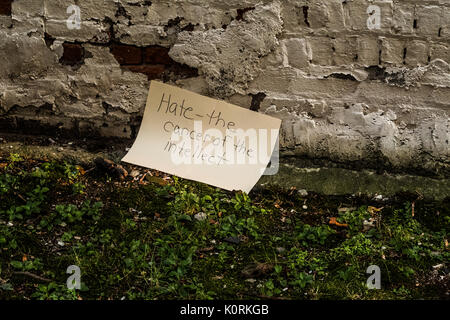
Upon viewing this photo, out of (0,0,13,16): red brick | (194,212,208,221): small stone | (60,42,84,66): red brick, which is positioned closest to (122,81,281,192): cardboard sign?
(194,212,208,221): small stone

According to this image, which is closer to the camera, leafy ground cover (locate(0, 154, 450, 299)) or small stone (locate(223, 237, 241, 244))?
leafy ground cover (locate(0, 154, 450, 299))

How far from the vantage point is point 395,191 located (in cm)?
256

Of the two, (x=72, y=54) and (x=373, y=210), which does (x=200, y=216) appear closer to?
(x=373, y=210)

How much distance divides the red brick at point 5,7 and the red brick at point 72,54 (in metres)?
0.31

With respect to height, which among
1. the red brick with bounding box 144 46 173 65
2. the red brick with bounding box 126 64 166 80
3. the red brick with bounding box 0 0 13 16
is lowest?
the red brick with bounding box 126 64 166 80

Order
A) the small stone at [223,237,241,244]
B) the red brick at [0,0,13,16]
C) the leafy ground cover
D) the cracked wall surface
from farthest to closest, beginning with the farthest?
the red brick at [0,0,13,16]
the cracked wall surface
the small stone at [223,237,241,244]
the leafy ground cover

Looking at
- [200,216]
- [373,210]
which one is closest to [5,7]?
[200,216]

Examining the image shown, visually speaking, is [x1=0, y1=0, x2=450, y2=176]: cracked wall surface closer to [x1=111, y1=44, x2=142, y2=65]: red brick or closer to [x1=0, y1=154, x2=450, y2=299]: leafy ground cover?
[x1=111, y1=44, x2=142, y2=65]: red brick

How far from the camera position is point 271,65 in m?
2.62

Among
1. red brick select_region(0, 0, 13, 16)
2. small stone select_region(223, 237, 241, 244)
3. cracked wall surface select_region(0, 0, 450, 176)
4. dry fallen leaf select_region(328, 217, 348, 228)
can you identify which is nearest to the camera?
small stone select_region(223, 237, 241, 244)

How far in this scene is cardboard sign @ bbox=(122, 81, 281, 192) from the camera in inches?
106

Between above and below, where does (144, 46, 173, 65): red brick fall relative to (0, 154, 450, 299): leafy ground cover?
above

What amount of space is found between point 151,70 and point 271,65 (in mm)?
590

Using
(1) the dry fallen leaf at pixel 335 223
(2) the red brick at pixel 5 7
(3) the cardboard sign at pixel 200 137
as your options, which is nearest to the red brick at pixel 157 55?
(3) the cardboard sign at pixel 200 137
